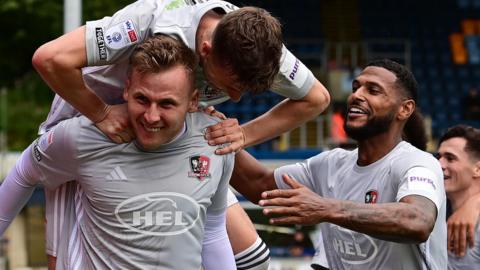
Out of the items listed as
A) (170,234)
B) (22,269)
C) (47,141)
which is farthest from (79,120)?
(22,269)

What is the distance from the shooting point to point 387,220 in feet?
12.1

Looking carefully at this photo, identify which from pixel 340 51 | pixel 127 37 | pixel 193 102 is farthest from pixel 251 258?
pixel 340 51

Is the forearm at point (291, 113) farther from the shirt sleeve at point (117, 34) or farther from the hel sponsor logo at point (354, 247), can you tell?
the shirt sleeve at point (117, 34)

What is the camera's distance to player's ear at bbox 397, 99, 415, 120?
4527 millimetres

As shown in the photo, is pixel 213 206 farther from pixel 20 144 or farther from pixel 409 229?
pixel 20 144

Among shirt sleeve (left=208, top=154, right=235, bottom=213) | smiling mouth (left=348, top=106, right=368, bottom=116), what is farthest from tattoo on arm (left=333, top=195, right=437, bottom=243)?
smiling mouth (left=348, top=106, right=368, bottom=116)

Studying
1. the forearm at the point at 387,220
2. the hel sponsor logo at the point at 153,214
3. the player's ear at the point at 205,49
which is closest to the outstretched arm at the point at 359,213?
the forearm at the point at 387,220

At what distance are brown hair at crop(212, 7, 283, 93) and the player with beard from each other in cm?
59

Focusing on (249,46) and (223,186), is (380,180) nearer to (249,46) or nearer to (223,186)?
(223,186)

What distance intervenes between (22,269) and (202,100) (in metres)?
11.0

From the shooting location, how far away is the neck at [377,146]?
14.8 ft

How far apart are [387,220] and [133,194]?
3.34 feet

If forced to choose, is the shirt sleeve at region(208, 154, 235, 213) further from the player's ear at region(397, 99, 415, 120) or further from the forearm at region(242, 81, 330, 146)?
the player's ear at region(397, 99, 415, 120)

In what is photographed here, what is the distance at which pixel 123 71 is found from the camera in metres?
3.77
